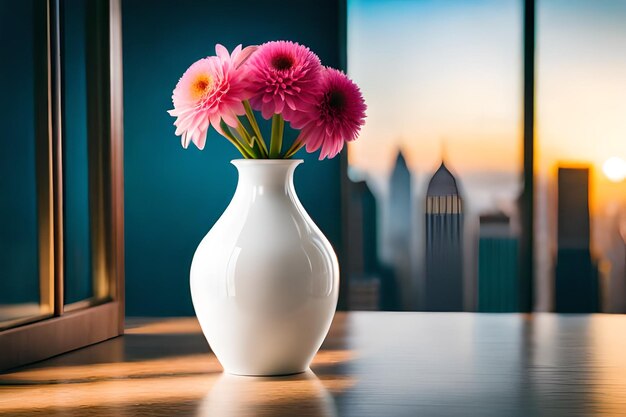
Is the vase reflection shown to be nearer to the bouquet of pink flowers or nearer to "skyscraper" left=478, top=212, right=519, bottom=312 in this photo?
the bouquet of pink flowers

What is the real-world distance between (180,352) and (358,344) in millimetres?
274

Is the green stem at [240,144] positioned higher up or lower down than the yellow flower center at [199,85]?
lower down

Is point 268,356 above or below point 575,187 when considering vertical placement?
below

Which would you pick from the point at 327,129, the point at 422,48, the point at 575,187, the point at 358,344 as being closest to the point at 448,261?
the point at 575,187

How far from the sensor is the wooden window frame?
1289mm

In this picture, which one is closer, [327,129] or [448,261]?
[327,129]

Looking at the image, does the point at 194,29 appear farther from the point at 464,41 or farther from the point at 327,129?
the point at 327,129

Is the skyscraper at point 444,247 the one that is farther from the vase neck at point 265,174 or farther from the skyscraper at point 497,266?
the vase neck at point 265,174

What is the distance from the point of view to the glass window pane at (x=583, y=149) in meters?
2.70

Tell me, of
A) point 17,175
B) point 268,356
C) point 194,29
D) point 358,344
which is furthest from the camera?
point 194,29

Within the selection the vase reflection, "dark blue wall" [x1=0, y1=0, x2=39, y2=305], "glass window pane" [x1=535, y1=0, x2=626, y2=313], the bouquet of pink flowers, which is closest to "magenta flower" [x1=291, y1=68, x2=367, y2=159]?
the bouquet of pink flowers

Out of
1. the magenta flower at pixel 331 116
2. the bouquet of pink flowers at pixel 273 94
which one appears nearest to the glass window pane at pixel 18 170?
the bouquet of pink flowers at pixel 273 94

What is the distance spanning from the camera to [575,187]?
2703mm

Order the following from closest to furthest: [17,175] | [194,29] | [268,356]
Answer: [268,356] → [17,175] → [194,29]
